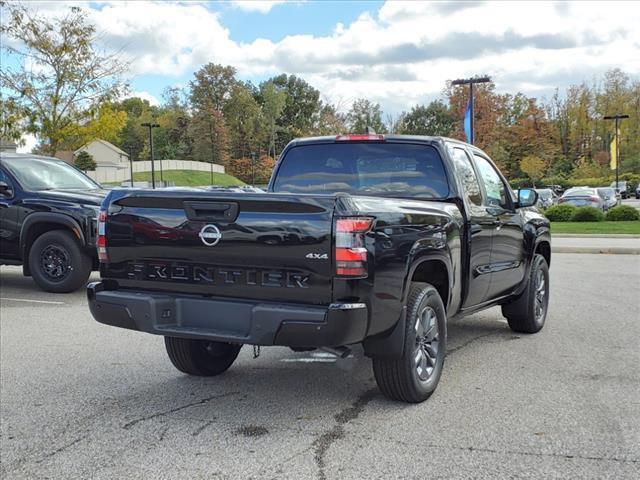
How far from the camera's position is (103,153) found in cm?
9669

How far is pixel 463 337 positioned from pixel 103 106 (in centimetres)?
1958

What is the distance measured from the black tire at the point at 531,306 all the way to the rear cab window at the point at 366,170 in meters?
2.04

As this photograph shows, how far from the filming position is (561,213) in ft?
84.6

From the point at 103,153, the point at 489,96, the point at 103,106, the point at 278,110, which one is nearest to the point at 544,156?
the point at 489,96

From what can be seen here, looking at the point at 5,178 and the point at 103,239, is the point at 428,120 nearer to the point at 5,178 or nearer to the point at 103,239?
the point at 5,178

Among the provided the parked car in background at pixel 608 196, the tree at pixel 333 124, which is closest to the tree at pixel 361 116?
the tree at pixel 333 124

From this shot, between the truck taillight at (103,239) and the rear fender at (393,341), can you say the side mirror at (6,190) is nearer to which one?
the truck taillight at (103,239)

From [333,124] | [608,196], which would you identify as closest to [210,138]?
[333,124]

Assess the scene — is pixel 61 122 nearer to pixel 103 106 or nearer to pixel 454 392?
pixel 103 106

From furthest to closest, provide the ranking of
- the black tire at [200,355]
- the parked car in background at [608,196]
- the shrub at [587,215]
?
1. the parked car in background at [608,196]
2. the shrub at [587,215]
3. the black tire at [200,355]

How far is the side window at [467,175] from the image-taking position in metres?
5.52

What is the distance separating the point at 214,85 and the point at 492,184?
9175 centimetres

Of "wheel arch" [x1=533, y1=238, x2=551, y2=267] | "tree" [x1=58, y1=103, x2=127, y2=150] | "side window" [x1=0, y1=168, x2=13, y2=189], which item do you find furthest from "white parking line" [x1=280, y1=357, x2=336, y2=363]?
"tree" [x1=58, y1=103, x2=127, y2=150]

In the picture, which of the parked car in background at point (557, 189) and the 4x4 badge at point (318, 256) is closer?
the 4x4 badge at point (318, 256)
